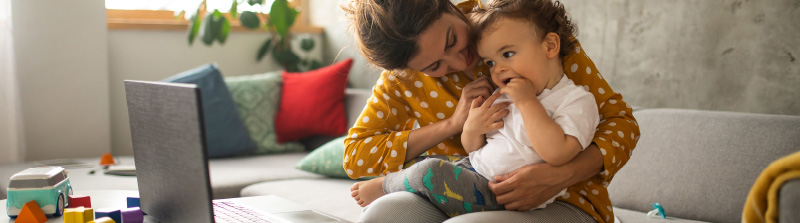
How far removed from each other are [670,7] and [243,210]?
5.09 feet

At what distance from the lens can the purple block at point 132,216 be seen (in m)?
1.17

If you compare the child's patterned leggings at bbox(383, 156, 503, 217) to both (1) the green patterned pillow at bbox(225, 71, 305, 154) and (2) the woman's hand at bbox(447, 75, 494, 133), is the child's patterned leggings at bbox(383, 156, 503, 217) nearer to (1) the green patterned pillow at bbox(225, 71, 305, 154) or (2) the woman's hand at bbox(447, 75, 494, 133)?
(2) the woman's hand at bbox(447, 75, 494, 133)

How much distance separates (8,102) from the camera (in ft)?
9.81

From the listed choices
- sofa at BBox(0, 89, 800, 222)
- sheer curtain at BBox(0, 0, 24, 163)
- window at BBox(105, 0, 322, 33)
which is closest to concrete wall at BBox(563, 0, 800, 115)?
sofa at BBox(0, 89, 800, 222)

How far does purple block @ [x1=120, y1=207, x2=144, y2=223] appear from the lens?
46.3 inches

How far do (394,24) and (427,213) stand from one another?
36cm

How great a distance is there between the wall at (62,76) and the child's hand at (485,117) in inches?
92.0

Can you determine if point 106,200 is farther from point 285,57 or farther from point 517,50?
point 285,57

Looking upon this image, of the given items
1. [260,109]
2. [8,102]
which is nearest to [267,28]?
[260,109]

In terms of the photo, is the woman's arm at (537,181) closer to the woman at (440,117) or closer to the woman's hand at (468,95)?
the woman at (440,117)

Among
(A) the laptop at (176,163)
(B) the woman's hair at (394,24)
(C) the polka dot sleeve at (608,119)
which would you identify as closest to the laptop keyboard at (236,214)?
(A) the laptop at (176,163)

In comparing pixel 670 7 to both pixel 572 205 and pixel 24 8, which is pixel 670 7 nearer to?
pixel 572 205

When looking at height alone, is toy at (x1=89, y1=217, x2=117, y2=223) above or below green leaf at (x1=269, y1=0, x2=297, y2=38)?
below

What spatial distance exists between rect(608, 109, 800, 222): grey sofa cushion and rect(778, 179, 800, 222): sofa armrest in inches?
32.9
